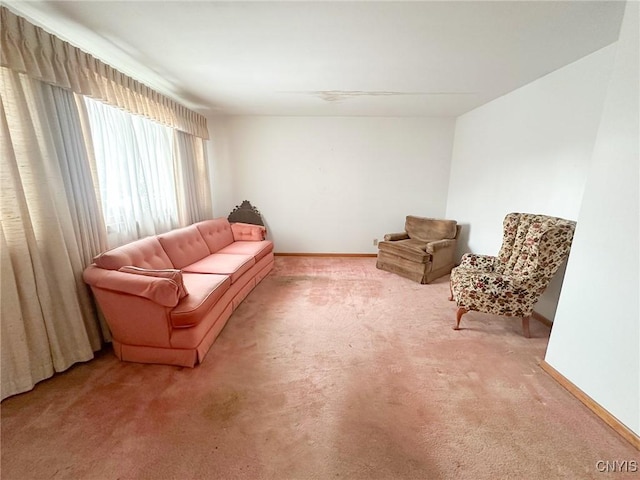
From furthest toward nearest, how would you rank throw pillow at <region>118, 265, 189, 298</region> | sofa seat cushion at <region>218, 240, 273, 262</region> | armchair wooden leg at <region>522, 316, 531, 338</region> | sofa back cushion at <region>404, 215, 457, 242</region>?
sofa back cushion at <region>404, 215, 457, 242</region>
sofa seat cushion at <region>218, 240, 273, 262</region>
armchair wooden leg at <region>522, 316, 531, 338</region>
throw pillow at <region>118, 265, 189, 298</region>

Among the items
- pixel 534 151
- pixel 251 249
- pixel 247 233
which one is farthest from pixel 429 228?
pixel 247 233

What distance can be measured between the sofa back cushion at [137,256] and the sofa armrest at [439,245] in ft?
10.2

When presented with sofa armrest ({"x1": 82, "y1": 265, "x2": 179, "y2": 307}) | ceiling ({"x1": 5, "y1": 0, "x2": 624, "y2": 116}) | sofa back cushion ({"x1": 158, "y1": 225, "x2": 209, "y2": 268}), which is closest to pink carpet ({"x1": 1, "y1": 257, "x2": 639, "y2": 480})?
sofa armrest ({"x1": 82, "y1": 265, "x2": 179, "y2": 307})

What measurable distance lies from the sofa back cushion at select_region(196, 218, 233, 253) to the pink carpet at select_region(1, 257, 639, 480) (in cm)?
138

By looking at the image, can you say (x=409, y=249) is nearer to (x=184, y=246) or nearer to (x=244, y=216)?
(x=244, y=216)

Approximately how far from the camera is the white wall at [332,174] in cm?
415

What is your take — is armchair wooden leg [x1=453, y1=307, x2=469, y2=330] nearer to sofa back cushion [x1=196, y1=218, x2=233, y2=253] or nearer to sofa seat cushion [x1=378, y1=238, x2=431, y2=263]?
sofa seat cushion [x1=378, y1=238, x2=431, y2=263]

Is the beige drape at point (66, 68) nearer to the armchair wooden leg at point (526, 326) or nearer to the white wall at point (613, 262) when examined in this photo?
the white wall at point (613, 262)

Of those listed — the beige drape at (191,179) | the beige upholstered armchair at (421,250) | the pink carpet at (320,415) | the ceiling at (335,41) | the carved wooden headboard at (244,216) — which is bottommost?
the pink carpet at (320,415)

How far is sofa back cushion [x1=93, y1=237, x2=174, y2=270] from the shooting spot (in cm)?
189

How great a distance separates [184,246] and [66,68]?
1.69 metres

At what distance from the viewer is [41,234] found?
5.38ft

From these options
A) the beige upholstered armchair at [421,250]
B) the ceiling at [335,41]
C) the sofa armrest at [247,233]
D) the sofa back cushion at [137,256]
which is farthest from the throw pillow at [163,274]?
the beige upholstered armchair at [421,250]

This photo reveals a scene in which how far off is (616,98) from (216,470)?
2.88 meters
